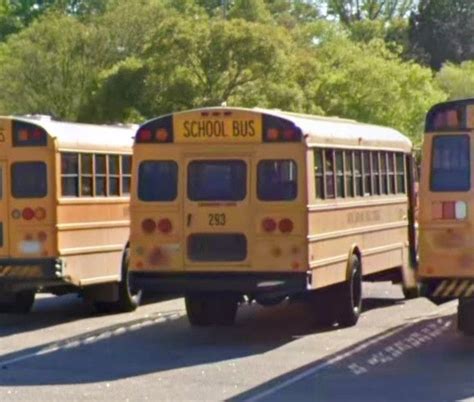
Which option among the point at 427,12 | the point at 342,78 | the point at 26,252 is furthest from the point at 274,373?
the point at 427,12

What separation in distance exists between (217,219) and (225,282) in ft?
2.31

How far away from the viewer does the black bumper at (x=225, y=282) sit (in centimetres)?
1565

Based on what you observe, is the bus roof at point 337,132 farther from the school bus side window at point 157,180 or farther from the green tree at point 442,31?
the green tree at point 442,31

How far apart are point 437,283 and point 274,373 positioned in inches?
78.7

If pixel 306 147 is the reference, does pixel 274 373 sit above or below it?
below

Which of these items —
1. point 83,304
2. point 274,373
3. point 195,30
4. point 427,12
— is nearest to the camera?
point 274,373

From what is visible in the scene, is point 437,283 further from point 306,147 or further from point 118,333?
point 118,333

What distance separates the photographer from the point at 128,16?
4644 cm

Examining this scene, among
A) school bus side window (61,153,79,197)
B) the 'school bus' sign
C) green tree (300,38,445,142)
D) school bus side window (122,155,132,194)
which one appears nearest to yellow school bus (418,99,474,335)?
the 'school bus' sign

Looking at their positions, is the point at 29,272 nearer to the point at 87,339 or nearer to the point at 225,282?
the point at 87,339

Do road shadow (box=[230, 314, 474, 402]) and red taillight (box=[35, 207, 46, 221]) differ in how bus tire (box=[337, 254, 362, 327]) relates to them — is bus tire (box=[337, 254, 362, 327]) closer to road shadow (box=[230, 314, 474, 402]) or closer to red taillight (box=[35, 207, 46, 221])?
road shadow (box=[230, 314, 474, 402])

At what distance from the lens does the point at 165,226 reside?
16.2 meters

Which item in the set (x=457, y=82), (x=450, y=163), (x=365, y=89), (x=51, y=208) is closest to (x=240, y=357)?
(x=450, y=163)

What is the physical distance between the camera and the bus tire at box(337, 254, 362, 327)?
673 inches
